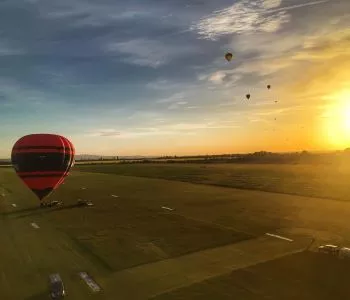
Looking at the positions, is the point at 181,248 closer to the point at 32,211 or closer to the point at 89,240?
the point at 89,240

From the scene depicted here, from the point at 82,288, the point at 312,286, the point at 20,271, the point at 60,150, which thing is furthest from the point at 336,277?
the point at 60,150

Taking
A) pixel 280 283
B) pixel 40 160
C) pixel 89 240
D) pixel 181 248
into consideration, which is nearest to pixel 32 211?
pixel 40 160

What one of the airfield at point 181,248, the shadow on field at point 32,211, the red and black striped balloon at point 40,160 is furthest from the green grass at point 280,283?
the shadow on field at point 32,211

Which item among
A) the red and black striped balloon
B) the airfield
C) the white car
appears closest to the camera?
the airfield

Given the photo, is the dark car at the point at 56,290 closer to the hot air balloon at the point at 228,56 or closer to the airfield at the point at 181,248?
the airfield at the point at 181,248

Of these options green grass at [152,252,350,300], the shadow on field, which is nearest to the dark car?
green grass at [152,252,350,300]

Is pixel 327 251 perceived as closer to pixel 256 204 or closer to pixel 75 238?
pixel 75 238

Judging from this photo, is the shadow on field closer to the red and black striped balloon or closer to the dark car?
the red and black striped balloon
